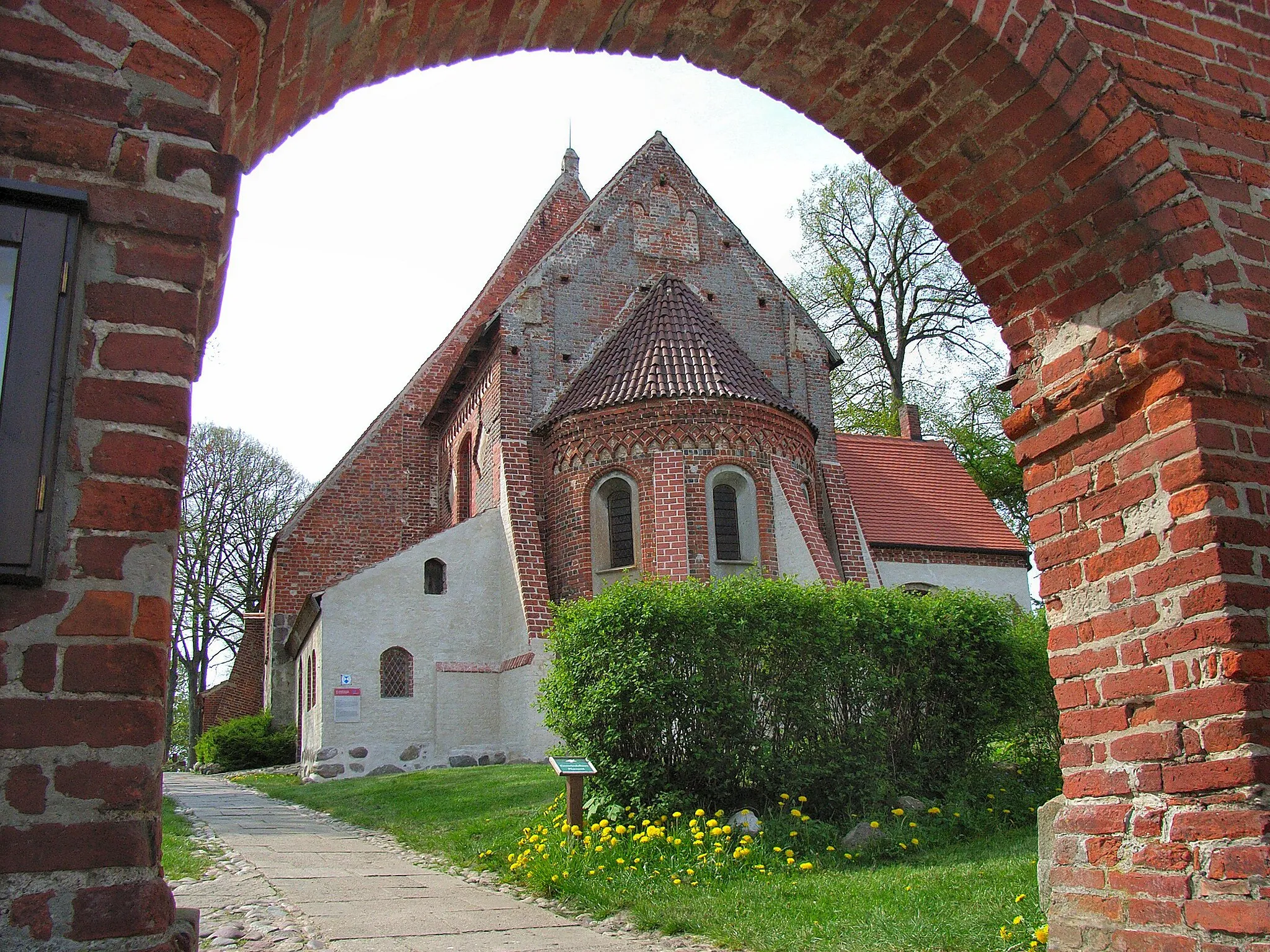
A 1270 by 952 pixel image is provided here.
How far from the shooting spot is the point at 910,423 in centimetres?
2814

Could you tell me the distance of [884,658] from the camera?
10.5m

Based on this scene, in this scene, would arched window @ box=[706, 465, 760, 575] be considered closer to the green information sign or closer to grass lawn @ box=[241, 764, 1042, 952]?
grass lawn @ box=[241, 764, 1042, 952]

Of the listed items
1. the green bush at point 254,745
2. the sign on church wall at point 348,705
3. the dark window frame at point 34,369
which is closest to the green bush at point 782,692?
the dark window frame at point 34,369

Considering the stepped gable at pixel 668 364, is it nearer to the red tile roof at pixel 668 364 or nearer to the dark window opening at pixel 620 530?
the red tile roof at pixel 668 364

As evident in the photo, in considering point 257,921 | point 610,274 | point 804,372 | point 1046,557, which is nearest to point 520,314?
point 610,274

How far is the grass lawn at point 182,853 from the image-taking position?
7.38 m

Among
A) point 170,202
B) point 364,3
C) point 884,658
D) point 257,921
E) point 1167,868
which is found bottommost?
point 257,921

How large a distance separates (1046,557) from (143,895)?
3.51 meters

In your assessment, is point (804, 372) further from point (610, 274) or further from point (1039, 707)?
point (1039, 707)

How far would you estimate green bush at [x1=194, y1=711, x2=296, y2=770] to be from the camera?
22953mm

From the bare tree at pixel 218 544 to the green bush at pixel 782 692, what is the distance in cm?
2666

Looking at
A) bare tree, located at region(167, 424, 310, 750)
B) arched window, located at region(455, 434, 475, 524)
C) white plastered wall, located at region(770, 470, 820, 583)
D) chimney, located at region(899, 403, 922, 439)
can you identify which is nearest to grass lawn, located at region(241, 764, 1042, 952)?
white plastered wall, located at region(770, 470, 820, 583)

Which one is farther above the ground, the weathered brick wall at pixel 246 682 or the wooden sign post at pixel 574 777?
the weathered brick wall at pixel 246 682

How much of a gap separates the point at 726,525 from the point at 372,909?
11.2m
